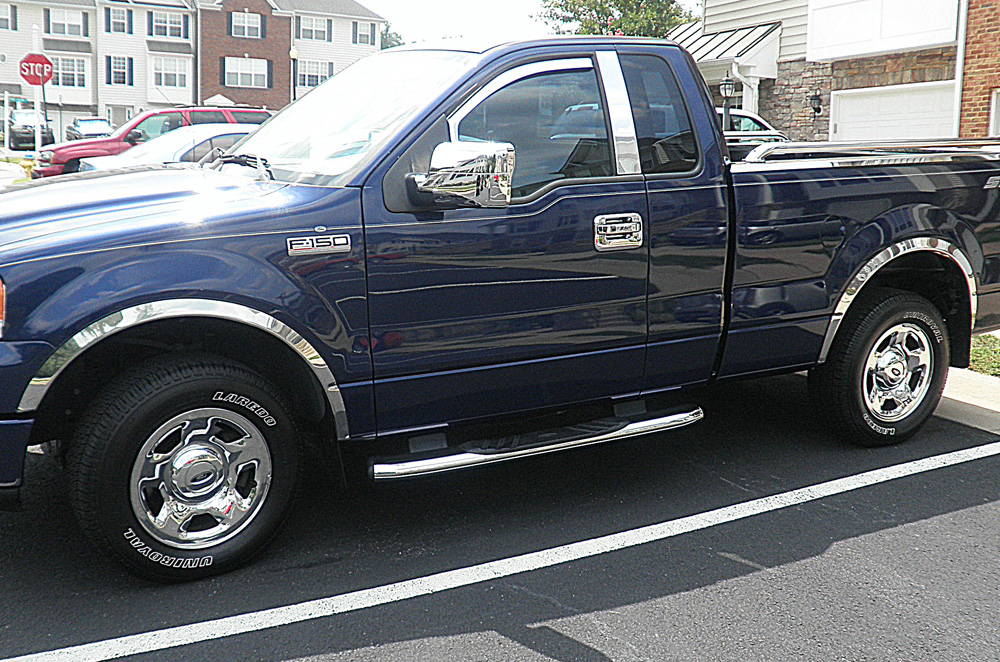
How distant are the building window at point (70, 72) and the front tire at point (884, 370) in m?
55.8

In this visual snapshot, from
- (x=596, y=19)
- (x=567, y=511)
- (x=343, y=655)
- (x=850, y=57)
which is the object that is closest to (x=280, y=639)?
(x=343, y=655)

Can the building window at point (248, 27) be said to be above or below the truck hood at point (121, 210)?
above

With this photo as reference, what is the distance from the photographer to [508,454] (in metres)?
3.93

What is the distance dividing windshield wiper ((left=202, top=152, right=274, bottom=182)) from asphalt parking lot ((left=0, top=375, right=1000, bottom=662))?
146 centimetres

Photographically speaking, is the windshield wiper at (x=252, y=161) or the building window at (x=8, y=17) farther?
the building window at (x=8, y=17)

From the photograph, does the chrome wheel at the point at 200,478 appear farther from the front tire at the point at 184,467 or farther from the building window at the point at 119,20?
the building window at the point at 119,20

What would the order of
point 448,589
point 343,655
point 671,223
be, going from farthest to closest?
point 671,223 → point 448,589 → point 343,655

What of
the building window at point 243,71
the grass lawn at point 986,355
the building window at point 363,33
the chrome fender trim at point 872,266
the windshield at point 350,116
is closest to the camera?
the windshield at point 350,116

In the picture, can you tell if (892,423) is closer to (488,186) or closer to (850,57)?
(488,186)

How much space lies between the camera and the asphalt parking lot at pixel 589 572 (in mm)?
3236

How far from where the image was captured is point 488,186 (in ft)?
12.3

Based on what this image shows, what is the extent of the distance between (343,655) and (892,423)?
10.8 feet

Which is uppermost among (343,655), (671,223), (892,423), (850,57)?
(850,57)

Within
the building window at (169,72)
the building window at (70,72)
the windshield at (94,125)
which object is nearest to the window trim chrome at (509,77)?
the windshield at (94,125)
